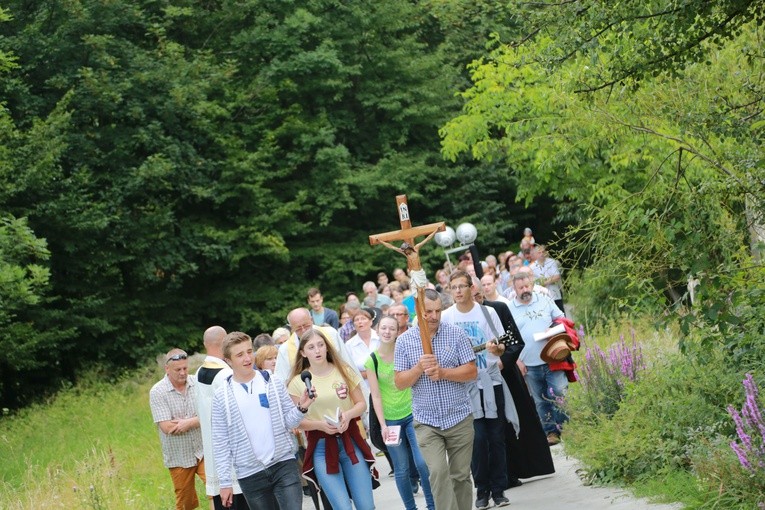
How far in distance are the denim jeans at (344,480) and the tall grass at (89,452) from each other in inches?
110

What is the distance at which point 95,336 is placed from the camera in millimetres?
29609

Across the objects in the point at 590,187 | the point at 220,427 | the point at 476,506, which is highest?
the point at 590,187

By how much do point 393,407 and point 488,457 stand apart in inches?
41.6

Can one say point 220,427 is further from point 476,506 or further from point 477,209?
point 477,209

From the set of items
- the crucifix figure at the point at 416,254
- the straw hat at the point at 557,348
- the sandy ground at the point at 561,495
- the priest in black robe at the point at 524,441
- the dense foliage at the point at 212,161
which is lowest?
the sandy ground at the point at 561,495

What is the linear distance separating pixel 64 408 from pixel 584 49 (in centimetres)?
1950

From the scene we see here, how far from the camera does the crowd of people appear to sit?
8.65m

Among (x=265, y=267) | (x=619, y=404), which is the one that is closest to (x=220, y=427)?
(x=619, y=404)

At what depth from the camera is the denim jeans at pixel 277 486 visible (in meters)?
8.62

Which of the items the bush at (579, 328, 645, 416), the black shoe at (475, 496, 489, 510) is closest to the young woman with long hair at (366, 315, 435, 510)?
the black shoe at (475, 496, 489, 510)

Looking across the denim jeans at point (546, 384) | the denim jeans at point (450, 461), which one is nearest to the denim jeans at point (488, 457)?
the denim jeans at point (450, 461)

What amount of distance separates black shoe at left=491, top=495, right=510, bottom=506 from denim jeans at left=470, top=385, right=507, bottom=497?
0.03 metres

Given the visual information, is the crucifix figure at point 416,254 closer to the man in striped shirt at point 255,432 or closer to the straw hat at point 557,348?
the man in striped shirt at point 255,432

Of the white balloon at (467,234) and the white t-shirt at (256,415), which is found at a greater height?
the white balloon at (467,234)
